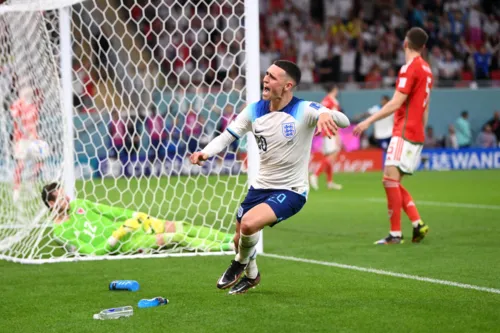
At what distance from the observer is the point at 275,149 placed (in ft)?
20.1

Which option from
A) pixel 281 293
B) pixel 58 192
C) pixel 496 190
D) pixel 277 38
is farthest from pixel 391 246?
pixel 277 38

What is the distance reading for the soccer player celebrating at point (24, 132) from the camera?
32.3 feet

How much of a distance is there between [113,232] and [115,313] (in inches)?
126

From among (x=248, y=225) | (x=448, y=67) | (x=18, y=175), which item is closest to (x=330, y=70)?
(x=448, y=67)

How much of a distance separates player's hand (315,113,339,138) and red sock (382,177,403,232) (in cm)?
344

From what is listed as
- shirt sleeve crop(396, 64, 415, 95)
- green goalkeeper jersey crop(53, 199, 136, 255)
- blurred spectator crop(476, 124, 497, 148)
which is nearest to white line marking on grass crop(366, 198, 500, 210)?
shirt sleeve crop(396, 64, 415, 95)

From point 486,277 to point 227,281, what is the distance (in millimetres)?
2081

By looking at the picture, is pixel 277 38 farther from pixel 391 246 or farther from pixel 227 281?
pixel 227 281

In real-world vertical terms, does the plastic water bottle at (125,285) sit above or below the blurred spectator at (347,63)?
below

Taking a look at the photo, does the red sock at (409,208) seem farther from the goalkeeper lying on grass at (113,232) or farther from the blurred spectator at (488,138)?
the blurred spectator at (488,138)

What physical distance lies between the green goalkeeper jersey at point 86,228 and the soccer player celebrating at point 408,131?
276 cm

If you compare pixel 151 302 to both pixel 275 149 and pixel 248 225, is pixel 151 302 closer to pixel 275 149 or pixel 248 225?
pixel 248 225

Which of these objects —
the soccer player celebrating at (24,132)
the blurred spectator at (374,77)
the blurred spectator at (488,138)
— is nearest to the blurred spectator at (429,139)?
the blurred spectator at (488,138)

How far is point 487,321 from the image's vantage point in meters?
4.93
